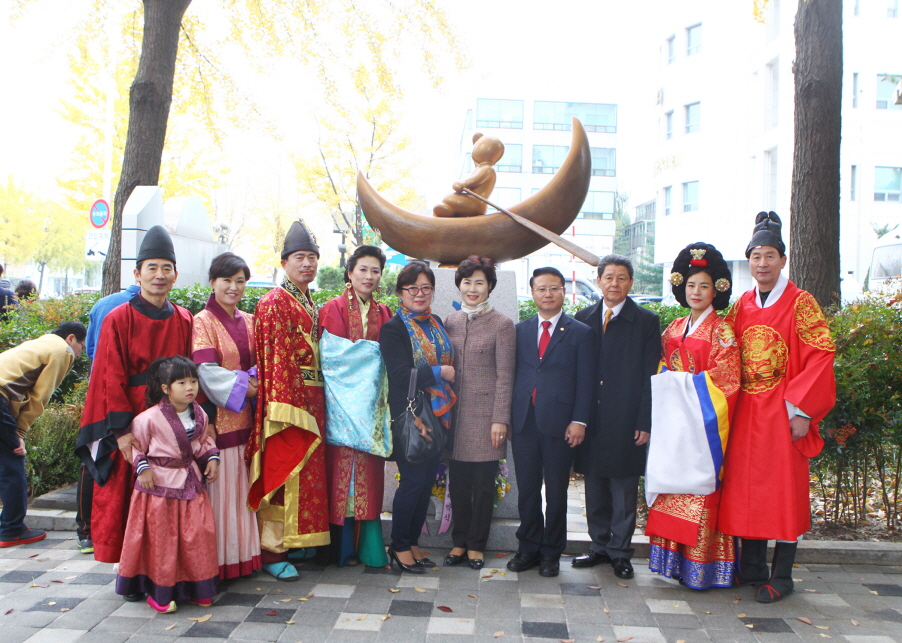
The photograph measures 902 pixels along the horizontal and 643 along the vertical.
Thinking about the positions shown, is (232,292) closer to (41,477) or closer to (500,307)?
(500,307)

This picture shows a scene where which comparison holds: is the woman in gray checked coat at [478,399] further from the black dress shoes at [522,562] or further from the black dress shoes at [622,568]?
the black dress shoes at [622,568]

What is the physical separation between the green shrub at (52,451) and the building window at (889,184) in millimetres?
24052

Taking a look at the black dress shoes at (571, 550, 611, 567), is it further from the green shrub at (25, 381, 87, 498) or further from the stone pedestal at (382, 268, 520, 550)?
the green shrub at (25, 381, 87, 498)

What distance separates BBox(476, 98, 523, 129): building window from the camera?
1432 inches

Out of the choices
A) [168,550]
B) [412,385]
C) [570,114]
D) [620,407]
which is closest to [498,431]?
[412,385]

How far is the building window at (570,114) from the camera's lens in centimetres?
3666

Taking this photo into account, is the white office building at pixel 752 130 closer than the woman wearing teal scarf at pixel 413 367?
No

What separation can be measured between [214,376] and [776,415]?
9.37ft

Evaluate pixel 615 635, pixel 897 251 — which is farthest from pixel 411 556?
pixel 897 251

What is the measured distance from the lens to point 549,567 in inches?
140

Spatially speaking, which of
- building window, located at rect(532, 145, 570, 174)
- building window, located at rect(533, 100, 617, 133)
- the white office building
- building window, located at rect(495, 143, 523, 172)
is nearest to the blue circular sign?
the white office building

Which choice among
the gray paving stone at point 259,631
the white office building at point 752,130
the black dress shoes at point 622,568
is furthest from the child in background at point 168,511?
the white office building at point 752,130

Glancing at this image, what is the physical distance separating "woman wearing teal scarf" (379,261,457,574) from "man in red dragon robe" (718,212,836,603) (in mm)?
1529

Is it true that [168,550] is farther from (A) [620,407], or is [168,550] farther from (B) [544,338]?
(A) [620,407]
